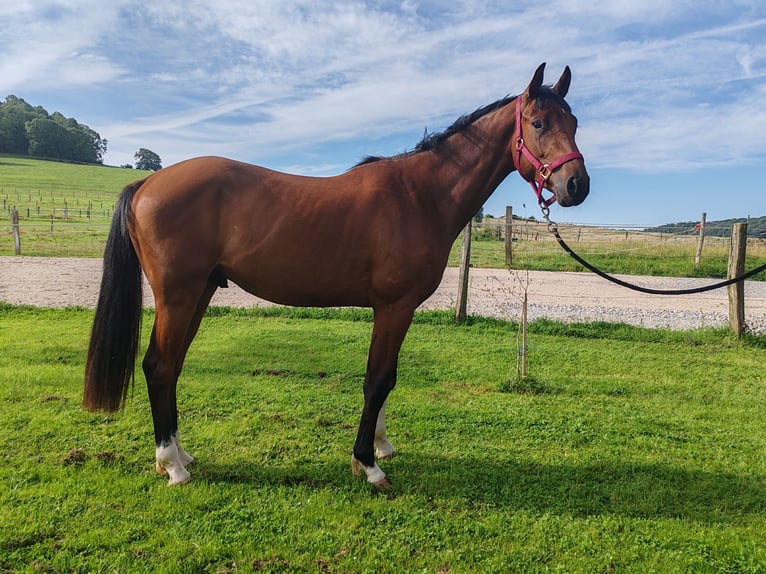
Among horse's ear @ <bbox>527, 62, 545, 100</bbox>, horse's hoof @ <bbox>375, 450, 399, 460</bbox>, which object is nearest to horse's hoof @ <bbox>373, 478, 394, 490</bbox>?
horse's hoof @ <bbox>375, 450, 399, 460</bbox>

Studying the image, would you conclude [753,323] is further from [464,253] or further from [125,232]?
[125,232]

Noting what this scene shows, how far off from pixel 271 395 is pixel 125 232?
2.20 metres

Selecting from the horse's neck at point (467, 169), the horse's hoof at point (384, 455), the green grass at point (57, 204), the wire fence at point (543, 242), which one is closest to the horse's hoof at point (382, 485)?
the horse's hoof at point (384, 455)

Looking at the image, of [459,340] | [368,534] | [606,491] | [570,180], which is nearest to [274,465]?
[368,534]

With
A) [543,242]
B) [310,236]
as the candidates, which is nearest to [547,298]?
[310,236]

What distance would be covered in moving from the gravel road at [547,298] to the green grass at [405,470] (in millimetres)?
2510

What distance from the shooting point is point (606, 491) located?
3168mm

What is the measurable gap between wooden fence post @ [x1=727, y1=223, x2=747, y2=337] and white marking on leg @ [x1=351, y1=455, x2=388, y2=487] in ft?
21.3

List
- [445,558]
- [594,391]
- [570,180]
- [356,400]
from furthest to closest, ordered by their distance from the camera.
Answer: [594,391] → [356,400] → [570,180] → [445,558]

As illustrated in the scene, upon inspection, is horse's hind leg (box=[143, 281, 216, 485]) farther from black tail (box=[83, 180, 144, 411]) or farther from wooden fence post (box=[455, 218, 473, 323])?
wooden fence post (box=[455, 218, 473, 323])

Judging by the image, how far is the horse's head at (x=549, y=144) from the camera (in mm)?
2875

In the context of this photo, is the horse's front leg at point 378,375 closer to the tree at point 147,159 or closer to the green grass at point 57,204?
the green grass at point 57,204

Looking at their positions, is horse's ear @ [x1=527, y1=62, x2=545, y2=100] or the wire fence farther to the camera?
the wire fence

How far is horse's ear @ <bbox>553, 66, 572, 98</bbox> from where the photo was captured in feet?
10.1
